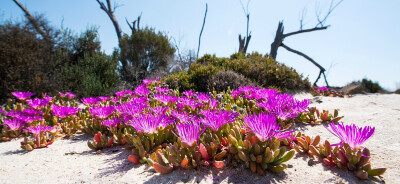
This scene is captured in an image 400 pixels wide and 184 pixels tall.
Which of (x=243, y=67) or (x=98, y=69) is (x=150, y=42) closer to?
(x=98, y=69)

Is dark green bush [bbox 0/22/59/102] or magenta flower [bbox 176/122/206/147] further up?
dark green bush [bbox 0/22/59/102]

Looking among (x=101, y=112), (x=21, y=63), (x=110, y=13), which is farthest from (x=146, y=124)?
(x=110, y=13)

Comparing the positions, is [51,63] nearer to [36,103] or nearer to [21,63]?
[21,63]

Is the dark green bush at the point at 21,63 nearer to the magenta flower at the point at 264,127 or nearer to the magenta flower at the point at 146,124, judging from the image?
the magenta flower at the point at 146,124

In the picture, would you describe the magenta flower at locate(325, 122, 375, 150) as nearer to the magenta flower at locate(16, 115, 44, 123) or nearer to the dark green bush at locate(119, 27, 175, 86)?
the magenta flower at locate(16, 115, 44, 123)

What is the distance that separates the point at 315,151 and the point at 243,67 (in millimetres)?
5383

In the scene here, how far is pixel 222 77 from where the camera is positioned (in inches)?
226

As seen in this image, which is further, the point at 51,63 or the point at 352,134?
the point at 51,63

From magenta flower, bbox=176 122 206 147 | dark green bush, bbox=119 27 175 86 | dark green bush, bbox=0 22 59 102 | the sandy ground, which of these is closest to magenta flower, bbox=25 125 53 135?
the sandy ground

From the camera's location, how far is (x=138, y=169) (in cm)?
159

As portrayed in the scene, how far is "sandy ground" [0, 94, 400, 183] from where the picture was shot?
1352 millimetres


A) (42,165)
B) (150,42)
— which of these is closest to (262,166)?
(42,165)

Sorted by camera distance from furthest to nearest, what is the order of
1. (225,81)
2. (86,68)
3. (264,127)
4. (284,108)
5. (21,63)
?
1. (86,68)
2. (21,63)
3. (225,81)
4. (284,108)
5. (264,127)

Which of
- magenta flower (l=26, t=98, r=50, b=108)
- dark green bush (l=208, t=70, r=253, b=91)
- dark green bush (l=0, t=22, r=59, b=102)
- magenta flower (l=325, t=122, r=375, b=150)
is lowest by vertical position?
magenta flower (l=325, t=122, r=375, b=150)
